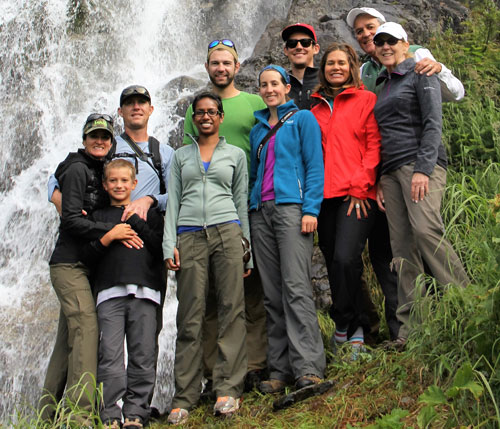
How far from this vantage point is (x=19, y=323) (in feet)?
26.6

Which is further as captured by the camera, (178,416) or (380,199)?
(380,199)

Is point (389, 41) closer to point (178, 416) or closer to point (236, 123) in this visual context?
point (236, 123)

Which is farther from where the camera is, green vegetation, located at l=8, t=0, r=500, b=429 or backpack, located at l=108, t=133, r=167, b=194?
backpack, located at l=108, t=133, r=167, b=194

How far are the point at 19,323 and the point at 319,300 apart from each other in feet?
13.8

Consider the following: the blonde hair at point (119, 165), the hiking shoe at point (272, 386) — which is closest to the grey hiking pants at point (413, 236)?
the hiking shoe at point (272, 386)

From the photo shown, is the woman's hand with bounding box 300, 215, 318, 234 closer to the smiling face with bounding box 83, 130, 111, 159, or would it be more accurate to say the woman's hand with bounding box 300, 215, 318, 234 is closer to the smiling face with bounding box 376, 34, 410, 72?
the smiling face with bounding box 376, 34, 410, 72

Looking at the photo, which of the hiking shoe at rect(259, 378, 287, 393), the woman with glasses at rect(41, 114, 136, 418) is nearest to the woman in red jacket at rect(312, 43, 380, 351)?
the hiking shoe at rect(259, 378, 287, 393)

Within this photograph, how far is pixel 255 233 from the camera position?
197 inches

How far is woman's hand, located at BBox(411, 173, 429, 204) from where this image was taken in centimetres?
450

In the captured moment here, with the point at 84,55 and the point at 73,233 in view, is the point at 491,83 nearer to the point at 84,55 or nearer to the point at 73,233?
the point at 73,233

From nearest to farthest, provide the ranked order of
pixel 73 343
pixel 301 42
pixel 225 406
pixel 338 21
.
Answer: pixel 225 406 → pixel 73 343 → pixel 301 42 → pixel 338 21

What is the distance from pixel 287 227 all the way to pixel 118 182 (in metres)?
1.44

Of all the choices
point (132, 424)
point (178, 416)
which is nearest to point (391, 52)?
point (178, 416)

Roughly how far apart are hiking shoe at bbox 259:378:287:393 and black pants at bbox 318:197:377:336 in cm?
69
